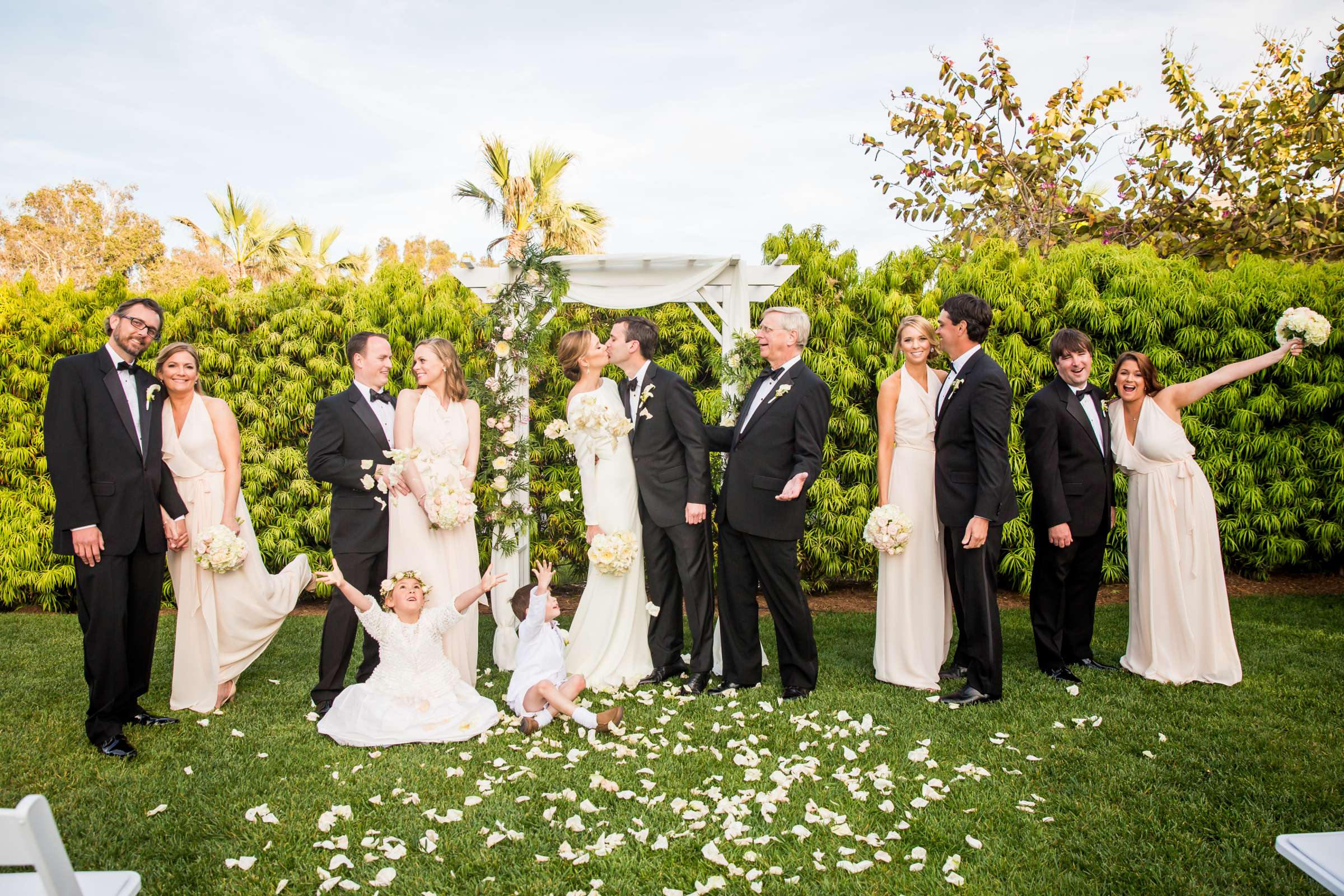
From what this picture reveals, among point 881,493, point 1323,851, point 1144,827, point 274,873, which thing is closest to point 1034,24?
point 881,493

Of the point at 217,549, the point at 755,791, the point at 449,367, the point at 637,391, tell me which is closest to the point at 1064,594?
the point at 755,791

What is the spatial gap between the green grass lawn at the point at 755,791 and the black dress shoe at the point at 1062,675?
95 millimetres

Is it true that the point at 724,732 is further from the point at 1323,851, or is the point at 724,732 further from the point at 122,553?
the point at 122,553

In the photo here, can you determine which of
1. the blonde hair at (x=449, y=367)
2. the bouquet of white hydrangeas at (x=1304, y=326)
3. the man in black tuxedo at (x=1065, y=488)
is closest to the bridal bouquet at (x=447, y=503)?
the blonde hair at (x=449, y=367)

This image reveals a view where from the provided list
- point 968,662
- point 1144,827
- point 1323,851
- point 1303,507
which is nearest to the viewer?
point 1323,851

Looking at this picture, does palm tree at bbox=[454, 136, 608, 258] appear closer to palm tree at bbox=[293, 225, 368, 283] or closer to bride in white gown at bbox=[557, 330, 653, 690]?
palm tree at bbox=[293, 225, 368, 283]

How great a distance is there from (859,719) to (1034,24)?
8.58 m

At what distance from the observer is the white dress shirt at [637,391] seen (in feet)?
17.0

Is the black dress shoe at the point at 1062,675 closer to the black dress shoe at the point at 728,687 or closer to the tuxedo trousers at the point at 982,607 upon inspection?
the tuxedo trousers at the point at 982,607

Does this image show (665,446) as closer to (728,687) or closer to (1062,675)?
(728,687)

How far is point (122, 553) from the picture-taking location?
164 inches

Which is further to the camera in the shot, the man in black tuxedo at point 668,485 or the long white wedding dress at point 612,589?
the long white wedding dress at point 612,589

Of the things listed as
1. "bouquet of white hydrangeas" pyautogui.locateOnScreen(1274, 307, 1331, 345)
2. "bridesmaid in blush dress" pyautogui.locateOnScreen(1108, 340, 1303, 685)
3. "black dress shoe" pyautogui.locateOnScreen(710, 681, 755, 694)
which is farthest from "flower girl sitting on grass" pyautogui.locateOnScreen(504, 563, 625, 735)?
"bouquet of white hydrangeas" pyautogui.locateOnScreen(1274, 307, 1331, 345)

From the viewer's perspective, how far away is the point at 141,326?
4.25 m
